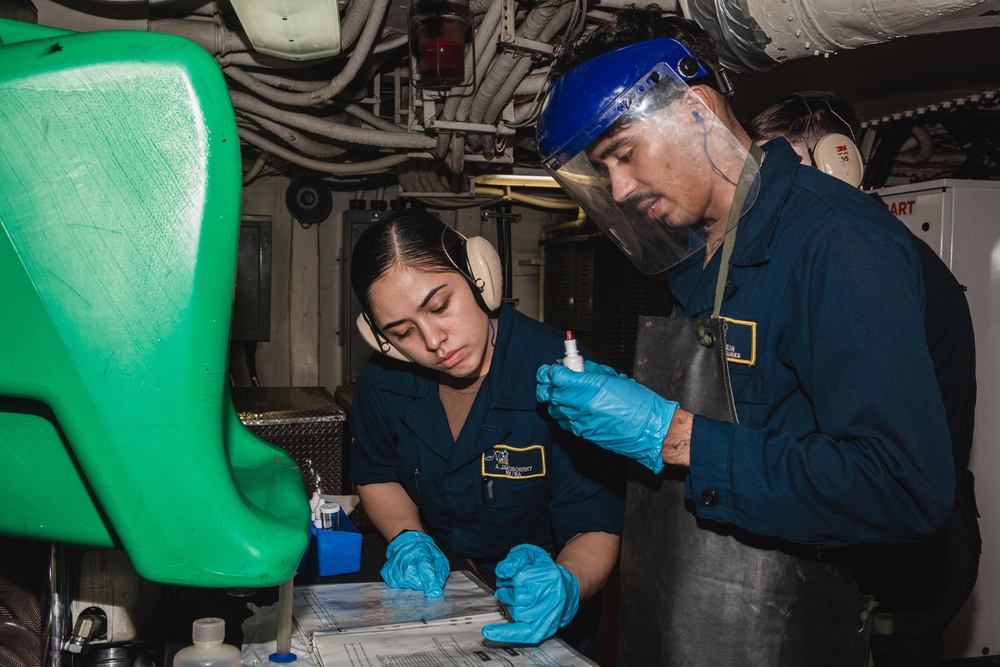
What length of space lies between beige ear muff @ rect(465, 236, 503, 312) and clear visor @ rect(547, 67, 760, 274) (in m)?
0.38

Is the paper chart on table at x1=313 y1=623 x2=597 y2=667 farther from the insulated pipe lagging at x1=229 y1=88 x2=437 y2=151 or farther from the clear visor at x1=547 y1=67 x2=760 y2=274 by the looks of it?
the insulated pipe lagging at x1=229 y1=88 x2=437 y2=151

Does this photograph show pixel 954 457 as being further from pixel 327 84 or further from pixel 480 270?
pixel 327 84

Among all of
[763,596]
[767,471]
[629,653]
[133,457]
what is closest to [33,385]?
[133,457]

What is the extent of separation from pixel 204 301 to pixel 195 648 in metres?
0.64

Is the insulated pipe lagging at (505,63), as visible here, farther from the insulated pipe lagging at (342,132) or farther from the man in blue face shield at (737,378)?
the man in blue face shield at (737,378)

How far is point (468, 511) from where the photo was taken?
1894mm

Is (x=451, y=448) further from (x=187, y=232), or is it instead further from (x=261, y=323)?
(x=261, y=323)

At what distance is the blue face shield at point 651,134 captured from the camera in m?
1.36

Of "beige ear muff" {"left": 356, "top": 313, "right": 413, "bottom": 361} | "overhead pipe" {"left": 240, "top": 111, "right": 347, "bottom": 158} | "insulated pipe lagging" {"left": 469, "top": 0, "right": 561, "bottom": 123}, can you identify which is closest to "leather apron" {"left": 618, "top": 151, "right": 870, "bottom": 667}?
"beige ear muff" {"left": 356, "top": 313, "right": 413, "bottom": 361}

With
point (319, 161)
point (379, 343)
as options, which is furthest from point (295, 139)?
point (379, 343)

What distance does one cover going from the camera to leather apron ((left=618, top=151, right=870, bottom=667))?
53.2 inches

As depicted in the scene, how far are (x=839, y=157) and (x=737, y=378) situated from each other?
3.35 feet

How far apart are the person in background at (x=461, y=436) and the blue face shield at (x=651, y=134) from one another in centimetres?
42

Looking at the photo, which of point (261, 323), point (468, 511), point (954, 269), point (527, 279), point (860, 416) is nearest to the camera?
point (860, 416)
